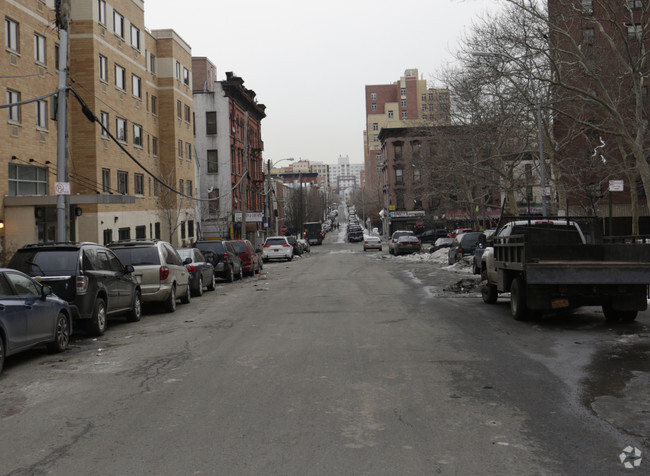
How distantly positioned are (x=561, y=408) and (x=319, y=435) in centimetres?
254

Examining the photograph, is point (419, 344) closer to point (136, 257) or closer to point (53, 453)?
point (53, 453)

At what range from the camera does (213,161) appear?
6334cm

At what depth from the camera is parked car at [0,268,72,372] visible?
8.74m

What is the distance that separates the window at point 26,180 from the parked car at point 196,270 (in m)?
11.4

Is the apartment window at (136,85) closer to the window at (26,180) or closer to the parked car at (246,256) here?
the window at (26,180)

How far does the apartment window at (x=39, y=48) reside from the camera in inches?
1153

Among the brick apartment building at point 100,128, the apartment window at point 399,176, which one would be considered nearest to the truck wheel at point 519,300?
the brick apartment building at point 100,128

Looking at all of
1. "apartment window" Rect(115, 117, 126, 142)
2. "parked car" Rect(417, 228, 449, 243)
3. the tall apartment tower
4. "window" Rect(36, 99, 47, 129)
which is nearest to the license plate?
"window" Rect(36, 99, 47, 129)

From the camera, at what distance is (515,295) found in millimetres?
12961

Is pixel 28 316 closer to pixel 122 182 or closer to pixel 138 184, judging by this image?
pixel 122 182

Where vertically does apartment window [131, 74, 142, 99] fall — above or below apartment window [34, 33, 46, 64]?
above

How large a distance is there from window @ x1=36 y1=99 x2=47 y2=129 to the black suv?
64.8 feet

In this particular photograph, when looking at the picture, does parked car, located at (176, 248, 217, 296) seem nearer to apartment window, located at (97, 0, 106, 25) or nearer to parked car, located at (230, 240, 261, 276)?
parked car, located at (230, 240, 261, 276)

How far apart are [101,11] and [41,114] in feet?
28.7
